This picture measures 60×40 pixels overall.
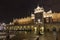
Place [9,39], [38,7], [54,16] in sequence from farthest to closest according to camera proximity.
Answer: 1. [38,7]
2. [54,16]
3. [9,39]

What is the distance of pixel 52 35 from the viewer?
11680 mm

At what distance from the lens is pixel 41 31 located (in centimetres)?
1319

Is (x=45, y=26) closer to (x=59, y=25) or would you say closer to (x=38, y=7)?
(x=59, y=25)

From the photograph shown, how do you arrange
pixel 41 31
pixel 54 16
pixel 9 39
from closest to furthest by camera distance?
pixel 9 39 → pixel 41 31 → pixel 54 16

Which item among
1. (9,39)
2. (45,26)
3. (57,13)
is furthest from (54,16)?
(9,39)

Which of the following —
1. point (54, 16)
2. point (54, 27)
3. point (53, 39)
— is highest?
point (54, 16)

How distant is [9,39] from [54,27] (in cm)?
383

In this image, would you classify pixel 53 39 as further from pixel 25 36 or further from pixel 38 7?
pixel 38 7

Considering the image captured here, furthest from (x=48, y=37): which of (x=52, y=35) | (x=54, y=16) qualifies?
(x=54, y=16)

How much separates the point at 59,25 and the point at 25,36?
2.78 m

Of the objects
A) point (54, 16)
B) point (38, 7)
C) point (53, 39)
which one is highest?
point (38, 7)

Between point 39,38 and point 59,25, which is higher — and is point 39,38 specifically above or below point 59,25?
below

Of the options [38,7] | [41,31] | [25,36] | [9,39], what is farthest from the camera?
[38,7]

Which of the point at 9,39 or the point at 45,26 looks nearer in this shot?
the point at 9,39
